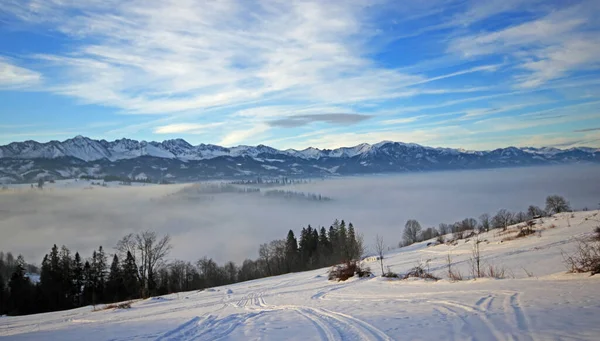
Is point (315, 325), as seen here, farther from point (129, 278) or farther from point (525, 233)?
point (129, 278)

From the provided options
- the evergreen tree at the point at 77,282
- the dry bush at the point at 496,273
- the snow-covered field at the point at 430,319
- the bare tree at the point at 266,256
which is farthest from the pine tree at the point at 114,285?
the dry bush at the point at 496,273

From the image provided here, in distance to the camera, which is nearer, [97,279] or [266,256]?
[97,279]

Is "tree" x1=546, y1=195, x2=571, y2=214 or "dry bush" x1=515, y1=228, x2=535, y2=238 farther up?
"dry bush" x1=515, y1=228, x2=535, y2=238

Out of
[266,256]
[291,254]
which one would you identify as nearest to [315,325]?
[291,254]

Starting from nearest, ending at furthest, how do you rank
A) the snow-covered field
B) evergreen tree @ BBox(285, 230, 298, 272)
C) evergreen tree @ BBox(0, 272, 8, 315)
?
the snow-covered field → evergreen tree @ BBox(0, 272, 8, 315) → evergreen tree @ BBox(285, 230, 298, 272)

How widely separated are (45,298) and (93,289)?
5.99 metres

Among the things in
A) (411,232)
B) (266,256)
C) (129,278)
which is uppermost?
(129,278)

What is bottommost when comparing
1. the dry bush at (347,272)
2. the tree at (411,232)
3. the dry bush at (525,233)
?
the tree at (411,232)

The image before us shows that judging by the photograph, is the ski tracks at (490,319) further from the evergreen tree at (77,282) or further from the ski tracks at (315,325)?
the evergreen tree at (77,282)

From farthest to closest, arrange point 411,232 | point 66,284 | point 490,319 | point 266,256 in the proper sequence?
1. point 411,232
2. point 266,256
3. point 66,284
4. point 490,319

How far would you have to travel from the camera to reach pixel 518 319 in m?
7.59

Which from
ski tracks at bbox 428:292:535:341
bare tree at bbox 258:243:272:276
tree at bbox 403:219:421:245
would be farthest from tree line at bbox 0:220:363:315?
tree at bbox 403:219:421:245

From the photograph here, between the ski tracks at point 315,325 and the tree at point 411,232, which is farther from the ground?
the ski tracks at point 315,325

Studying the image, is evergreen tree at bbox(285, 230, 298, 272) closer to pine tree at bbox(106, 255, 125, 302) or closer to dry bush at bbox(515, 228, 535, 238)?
pine tree at bbox(106, 255, 125, 302)
